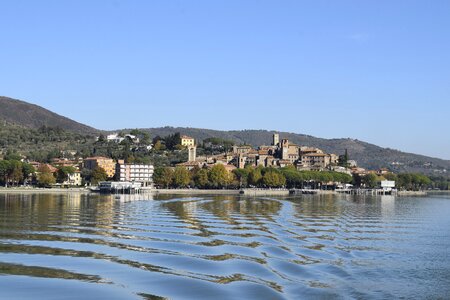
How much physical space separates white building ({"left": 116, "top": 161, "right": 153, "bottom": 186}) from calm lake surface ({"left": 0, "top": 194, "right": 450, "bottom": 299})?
105m

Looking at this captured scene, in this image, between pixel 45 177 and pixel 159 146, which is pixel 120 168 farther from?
pixel 159 146

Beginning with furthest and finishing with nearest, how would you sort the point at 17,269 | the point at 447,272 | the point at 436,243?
the point at 436,243, the point at 447,272, the point at 17,269

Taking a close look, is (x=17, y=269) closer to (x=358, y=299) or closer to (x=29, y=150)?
(x=358, y=299)

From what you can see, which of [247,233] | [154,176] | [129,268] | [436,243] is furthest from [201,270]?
[154,176]

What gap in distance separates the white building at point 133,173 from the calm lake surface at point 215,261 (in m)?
105

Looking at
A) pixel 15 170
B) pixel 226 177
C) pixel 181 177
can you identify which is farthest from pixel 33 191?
pixel 226 177

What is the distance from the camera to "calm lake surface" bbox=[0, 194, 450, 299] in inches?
704

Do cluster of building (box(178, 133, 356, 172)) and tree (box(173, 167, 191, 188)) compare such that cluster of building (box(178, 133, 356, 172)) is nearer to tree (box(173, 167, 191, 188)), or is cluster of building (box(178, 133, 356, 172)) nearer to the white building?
the white building

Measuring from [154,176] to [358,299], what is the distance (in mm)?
111284

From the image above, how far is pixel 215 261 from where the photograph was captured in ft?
74.2

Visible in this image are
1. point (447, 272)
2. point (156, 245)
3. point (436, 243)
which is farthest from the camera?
point (436, 243)

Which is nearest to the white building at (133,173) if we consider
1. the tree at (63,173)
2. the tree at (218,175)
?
the tree at (218,175)

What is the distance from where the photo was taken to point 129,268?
819 inches

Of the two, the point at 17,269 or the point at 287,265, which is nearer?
the point at 17,269
